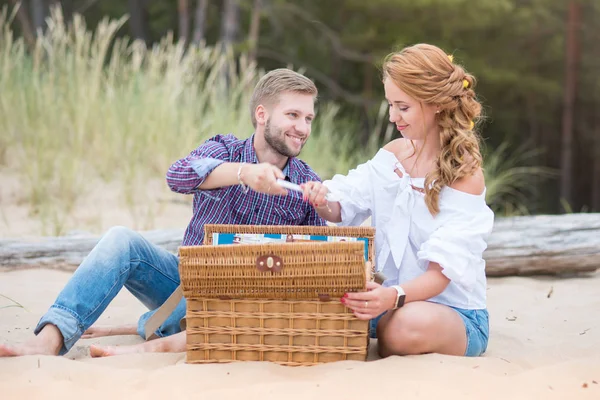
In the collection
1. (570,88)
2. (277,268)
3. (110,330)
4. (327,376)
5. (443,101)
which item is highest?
(570,88)

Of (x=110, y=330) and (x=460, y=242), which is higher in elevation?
(x=460, y=242)

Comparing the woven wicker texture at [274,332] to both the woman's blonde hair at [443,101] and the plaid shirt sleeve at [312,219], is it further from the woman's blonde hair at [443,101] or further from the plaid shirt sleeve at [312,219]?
the plaid shirt sleeve at [312,219]

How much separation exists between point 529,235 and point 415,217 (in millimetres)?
1612

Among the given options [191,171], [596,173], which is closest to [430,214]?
[191,171]

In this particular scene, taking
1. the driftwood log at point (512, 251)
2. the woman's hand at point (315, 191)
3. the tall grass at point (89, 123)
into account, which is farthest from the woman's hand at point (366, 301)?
the tall grass at point (89, 123)

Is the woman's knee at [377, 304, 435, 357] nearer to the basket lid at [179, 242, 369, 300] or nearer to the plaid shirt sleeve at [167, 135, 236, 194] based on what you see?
the basket lid at [179, 242, 369, 300]

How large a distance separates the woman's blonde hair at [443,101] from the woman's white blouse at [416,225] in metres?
0.06

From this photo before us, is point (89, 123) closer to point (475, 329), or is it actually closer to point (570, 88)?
point (475, 329)

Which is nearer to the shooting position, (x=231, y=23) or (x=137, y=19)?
(x=231, y=23)

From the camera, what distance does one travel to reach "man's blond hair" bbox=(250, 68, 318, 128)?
2734mm

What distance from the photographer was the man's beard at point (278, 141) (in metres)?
2.74

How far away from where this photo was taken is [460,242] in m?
2.40

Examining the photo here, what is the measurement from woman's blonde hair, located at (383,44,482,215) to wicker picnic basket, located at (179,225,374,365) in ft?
1.41

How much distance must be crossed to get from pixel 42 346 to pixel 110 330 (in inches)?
22.3
